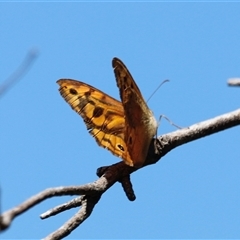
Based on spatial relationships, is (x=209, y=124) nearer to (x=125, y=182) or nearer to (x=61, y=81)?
(x=125, y=182)

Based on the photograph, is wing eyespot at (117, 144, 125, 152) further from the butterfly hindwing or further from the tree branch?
the tree branch

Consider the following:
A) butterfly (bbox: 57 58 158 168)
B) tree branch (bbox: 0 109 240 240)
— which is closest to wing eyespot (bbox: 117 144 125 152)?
butterfly (bbox: 57 58 158 168)

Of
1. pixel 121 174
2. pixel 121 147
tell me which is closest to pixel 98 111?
pixel 121 147

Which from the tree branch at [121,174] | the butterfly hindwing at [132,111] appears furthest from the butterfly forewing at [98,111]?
the tree branch at [121,174]

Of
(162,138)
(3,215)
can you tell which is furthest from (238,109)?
(3,215)

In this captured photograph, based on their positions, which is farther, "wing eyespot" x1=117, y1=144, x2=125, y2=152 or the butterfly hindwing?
the butterfly hindwing

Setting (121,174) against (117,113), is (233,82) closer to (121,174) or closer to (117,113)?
(121,174)
